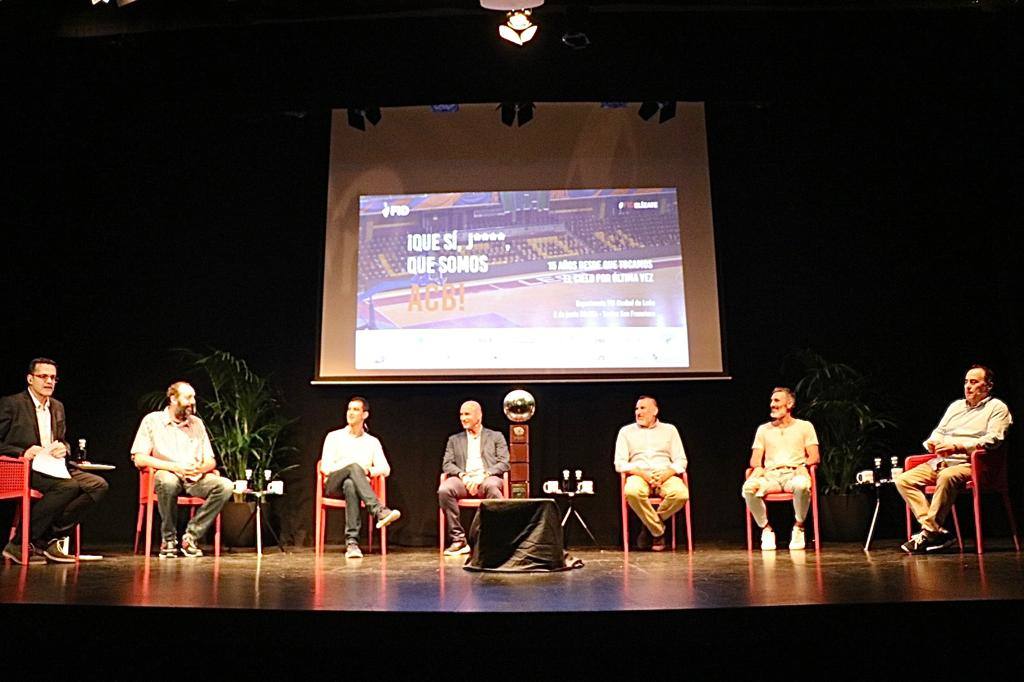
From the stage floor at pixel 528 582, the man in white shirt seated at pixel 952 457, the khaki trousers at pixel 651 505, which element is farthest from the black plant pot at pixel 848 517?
the khaki trousers at pixel 651 505

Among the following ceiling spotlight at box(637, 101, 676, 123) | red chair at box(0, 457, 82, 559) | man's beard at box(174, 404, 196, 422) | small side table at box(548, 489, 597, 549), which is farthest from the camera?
ceiling spotlight at box(637, 101, 676, 123)

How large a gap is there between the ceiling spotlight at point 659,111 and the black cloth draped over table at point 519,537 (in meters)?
3.38

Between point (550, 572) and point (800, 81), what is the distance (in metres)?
3.33

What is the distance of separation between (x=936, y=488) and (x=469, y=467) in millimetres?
2828

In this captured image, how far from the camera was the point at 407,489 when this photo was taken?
6.68 meters

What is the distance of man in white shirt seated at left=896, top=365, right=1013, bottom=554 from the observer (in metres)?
5.21

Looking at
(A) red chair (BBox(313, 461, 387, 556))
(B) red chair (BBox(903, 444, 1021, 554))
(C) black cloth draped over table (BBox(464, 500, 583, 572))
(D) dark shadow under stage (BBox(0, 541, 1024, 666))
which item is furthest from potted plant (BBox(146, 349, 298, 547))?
(B) red chair (BBox(903, 444, 1021, 554))

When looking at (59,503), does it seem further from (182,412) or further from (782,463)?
(782,463)

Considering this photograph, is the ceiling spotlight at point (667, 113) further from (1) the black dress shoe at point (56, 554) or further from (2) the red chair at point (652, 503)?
(1) the black dress shoe at point (56, 554)

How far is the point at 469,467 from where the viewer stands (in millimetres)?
6293

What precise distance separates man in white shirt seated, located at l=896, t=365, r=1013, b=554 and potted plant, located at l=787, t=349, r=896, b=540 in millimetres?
732

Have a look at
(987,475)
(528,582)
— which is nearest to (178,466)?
(528,582)

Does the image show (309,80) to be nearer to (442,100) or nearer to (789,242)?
(442,100)

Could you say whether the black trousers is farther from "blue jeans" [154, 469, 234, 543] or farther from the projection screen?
the projection screen
